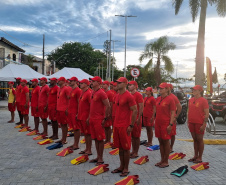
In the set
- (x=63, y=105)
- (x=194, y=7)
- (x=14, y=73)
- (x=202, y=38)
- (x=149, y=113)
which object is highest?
(x=194, y=7)

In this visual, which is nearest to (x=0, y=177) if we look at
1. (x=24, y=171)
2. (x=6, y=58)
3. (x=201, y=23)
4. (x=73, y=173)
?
(x=24, y=171)

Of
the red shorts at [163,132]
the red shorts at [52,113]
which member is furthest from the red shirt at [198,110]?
the red shorts at [52,113]

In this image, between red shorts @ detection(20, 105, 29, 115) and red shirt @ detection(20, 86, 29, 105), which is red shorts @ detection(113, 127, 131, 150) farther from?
red shirt @ detection(20, 86, 29, 105)

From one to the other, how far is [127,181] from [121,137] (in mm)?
822

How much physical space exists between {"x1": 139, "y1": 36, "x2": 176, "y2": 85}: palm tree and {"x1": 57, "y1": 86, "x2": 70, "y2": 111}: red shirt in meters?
21.0

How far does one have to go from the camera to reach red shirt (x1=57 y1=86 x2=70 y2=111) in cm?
736

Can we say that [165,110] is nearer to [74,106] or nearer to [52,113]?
[74,106]

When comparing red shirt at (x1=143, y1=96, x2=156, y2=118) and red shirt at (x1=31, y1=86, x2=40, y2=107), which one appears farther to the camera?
red shirt at (x1=31, y1=86, x2=40, y2=107)

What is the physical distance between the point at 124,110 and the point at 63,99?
3.18m

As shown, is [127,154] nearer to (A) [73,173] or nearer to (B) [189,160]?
(A) [73,173]

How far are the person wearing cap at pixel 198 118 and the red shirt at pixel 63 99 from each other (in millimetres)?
3667

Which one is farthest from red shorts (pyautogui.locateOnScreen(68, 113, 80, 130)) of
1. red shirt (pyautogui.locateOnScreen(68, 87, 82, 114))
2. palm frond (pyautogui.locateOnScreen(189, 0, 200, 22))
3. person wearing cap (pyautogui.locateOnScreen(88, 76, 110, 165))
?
palm frond (pyautogui.locateOnScreen(189, 0, 200, 22))

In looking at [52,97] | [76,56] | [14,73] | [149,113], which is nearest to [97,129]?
[149,113]

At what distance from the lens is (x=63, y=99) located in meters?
7.44
